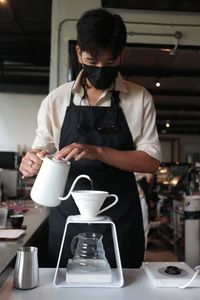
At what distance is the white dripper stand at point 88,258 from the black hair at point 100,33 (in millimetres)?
507

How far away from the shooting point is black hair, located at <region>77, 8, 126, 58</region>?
1418mm

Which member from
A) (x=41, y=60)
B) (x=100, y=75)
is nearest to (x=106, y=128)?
(x=100, y=75)

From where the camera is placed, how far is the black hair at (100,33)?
4.65 feet

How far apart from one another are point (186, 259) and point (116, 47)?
4227mm

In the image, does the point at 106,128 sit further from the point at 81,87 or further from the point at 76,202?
the point at 76,202

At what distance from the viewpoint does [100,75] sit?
149 cm

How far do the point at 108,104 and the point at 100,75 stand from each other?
149 mm

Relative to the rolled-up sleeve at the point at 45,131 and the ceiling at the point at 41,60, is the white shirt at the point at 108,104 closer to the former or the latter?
the rolled-up sleeve at the point at 45,131

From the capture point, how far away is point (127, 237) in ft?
5.07

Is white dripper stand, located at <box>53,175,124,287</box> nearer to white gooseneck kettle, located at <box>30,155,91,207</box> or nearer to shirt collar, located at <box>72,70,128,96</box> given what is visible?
white gooseneck kettle, located at <box>30,155,91,207</box>

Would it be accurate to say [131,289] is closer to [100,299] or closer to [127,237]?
[100,299]

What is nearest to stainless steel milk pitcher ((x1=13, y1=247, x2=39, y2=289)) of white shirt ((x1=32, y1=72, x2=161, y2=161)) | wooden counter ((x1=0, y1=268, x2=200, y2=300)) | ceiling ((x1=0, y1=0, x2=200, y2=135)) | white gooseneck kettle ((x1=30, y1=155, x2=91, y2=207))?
wooden counter ((x1=0, y1=268, x2=200, y2=300))

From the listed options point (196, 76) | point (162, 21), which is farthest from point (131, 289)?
point (196, 76)

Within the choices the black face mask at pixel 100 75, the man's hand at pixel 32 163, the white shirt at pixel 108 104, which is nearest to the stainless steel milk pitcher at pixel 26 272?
the man's hand at pixel 32 163
